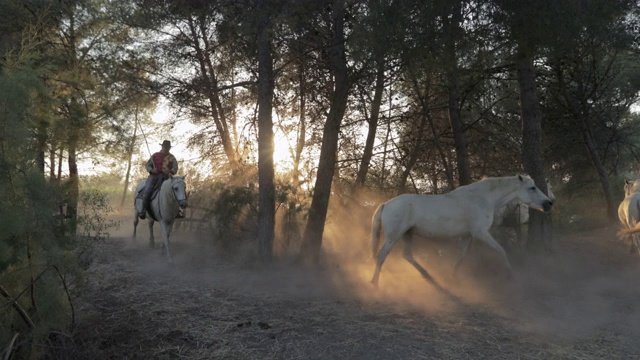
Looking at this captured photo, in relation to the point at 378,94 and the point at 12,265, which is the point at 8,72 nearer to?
the point at 12,265

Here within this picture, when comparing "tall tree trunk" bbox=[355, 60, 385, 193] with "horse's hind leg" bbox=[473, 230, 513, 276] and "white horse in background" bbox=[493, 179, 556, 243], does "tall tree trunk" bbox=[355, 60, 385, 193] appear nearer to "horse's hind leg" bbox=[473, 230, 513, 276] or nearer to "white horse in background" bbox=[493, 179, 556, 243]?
"white horse in background" bbox=[493, 179, 556, 243]

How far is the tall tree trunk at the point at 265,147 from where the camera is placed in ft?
31.1

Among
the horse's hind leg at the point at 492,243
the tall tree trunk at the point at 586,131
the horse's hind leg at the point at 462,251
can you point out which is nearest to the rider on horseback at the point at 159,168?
the horse's hind leg at the point at 462,251

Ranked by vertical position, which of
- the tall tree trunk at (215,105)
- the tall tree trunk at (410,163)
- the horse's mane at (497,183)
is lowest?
the horse's mane at (497,183)

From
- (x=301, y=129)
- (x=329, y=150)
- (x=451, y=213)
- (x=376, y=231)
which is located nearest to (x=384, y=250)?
(x=376, y=231)

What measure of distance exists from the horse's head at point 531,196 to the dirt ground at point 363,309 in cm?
124

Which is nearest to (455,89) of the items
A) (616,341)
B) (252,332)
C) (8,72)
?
(616,341)

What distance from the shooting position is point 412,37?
7855mm

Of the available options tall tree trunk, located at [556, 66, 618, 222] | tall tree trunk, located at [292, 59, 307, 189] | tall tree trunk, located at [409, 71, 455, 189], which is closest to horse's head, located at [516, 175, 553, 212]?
tall tree trunk, located at [409, 71, 455, 189]

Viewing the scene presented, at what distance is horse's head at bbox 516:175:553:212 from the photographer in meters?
8.20

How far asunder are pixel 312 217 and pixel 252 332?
14.3 ft

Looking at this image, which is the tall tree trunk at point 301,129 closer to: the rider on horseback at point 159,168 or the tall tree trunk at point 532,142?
the rider on horseback at point 159,168

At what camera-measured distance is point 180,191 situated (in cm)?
1035

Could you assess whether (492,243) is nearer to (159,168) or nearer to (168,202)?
(168,202)
